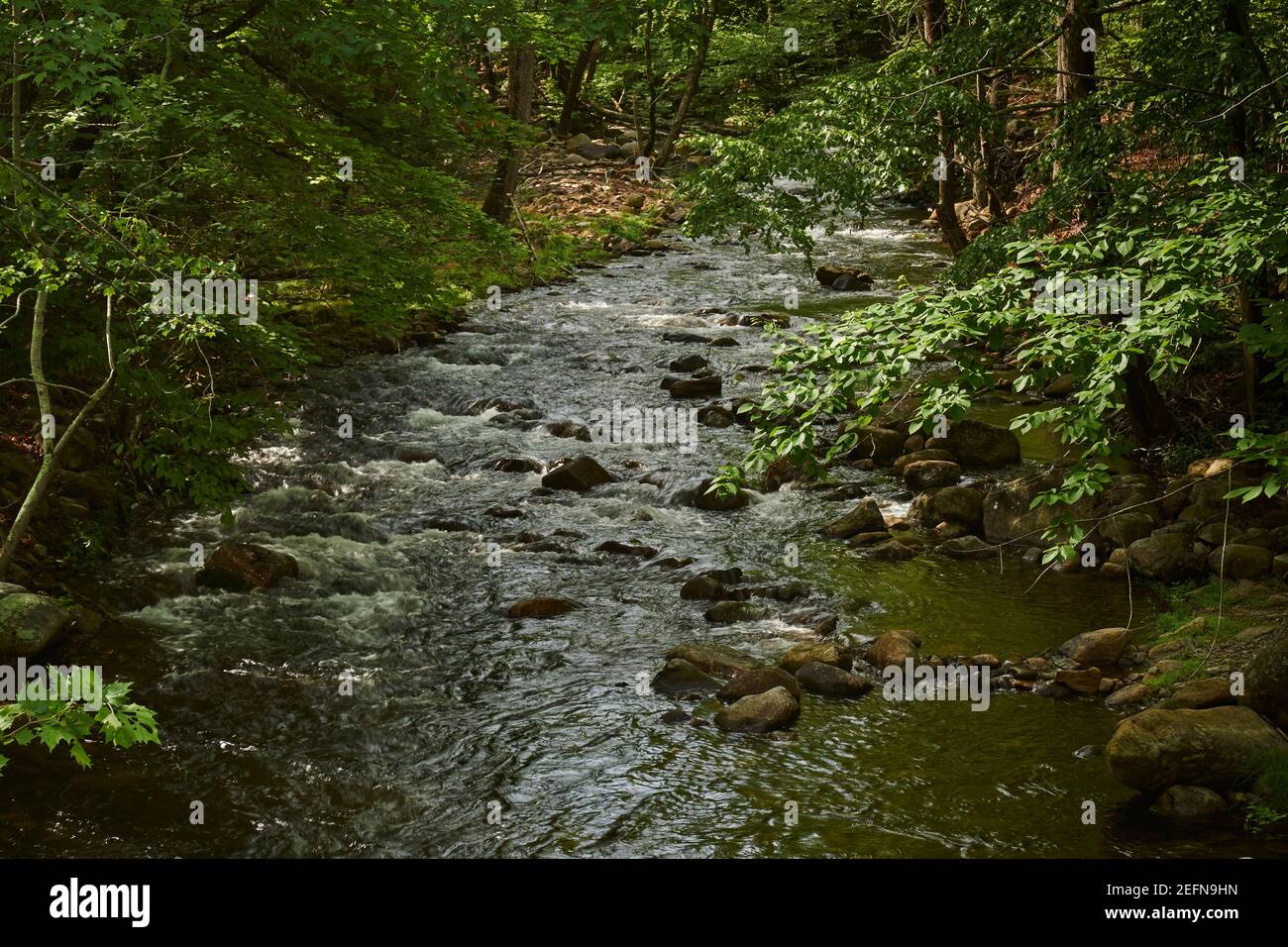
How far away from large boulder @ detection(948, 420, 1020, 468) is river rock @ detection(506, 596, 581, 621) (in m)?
5.95

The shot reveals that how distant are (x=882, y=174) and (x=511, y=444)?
6.51 meters

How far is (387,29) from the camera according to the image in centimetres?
1034

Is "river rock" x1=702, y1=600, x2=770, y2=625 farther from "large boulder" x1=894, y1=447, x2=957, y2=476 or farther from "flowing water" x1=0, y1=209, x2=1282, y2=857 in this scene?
"large boulder" x1=894, y1=447, x2=957, y2=476

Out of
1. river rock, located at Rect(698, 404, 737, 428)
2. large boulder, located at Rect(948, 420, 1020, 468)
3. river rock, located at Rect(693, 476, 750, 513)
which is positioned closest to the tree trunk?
river rock, located at Rect(698, 404, 737, 428)

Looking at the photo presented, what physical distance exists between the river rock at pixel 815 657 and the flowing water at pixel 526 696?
259mm

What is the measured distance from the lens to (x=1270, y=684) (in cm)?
717

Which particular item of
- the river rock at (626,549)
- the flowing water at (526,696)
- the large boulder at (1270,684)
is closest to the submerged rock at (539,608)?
the flowing water at (526,696)

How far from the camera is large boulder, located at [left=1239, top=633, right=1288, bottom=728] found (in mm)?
7090

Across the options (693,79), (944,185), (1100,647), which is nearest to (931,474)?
(1100,647)

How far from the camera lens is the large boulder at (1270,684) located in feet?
23.3

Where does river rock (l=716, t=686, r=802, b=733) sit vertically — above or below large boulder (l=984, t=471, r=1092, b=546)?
below

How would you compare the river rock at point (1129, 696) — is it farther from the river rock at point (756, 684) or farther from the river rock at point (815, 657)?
the river rock at point (756, 684)

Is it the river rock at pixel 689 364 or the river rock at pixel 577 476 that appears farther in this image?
the river rock at pixel 689 364
